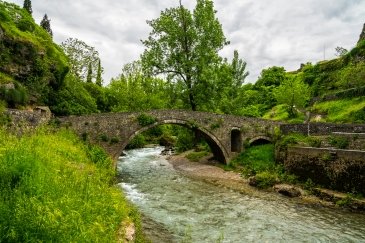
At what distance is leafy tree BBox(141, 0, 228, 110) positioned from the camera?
36.1 metres

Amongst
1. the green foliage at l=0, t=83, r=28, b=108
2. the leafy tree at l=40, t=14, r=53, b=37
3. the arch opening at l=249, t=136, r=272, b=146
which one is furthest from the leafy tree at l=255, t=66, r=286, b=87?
the green foliage at l=0, t=83, r=28, b=108

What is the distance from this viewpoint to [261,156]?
3194 cm

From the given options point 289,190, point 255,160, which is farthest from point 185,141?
point 289,190

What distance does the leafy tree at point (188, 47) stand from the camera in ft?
118

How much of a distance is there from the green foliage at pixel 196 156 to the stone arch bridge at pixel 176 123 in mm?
2093

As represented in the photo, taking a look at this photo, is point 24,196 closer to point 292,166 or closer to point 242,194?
point 242,194

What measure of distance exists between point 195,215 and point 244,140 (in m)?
19.3

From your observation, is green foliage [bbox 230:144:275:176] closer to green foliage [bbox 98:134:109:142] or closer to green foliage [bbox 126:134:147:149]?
green foliage [bbox 98:134:109:142]

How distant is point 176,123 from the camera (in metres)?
31.1

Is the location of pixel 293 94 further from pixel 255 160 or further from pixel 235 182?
pixel 235 182

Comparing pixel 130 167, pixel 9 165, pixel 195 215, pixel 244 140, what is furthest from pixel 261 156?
pixel 9 165

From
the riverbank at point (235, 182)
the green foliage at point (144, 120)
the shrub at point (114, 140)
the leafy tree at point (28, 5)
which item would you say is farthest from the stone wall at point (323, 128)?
the leafy tree at point (28, 5)

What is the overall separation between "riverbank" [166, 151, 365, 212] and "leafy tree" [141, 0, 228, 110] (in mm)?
6376

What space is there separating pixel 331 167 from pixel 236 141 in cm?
1440
